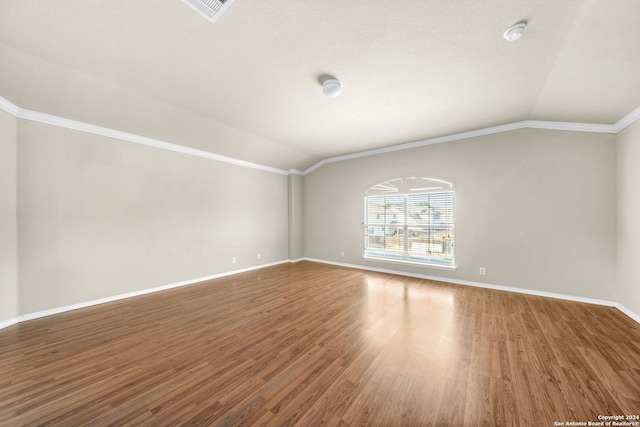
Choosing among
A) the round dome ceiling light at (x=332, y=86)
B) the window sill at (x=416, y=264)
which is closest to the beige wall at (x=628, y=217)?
the window sill at (x=416, y=264)

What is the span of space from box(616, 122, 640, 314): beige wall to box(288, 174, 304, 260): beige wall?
6.17 metres

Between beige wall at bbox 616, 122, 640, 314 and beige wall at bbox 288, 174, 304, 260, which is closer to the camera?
beige wall at bbox 616, 122, 640, 314

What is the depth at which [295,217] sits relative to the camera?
6645 millimetres

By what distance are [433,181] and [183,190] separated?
5231 mm

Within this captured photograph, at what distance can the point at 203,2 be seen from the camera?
1.68 m

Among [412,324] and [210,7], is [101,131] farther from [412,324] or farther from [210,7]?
[412,324]

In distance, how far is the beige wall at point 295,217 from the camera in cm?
658

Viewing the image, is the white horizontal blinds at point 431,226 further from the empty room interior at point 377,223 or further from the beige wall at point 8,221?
the beige wall at point 8,221

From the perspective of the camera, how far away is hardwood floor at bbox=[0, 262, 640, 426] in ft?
4.83

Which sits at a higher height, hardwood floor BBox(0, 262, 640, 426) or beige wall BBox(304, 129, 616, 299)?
beige wall BBox(304, 129, 616, 299)

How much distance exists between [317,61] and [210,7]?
103cm

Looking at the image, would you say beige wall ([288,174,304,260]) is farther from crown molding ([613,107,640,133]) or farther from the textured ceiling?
crown molding ([613,107,640,133])

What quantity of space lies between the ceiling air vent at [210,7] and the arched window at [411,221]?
4.37 m

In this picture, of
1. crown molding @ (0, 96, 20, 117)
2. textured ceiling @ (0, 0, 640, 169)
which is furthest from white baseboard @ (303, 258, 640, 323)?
crown molding @ (0, 96, 20, 117)
